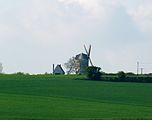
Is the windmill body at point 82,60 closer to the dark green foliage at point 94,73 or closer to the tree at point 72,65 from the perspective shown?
the tree at point 72,65

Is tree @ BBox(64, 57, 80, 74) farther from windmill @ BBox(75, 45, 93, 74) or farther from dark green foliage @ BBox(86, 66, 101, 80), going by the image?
dark green foliage @ BBox(86, 66, 101, 80)

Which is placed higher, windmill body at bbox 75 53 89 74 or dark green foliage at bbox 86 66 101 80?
windmill body at bbox 75 53 89 74

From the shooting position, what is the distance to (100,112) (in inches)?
1334

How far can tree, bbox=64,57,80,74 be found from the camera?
144000 mm

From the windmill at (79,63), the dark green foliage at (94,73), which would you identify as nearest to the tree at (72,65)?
the windmill at (79,63)

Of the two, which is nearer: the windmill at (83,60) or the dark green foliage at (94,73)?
the dark green foliage at (94,73)

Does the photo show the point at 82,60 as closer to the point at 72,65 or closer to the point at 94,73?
the point at 72,65

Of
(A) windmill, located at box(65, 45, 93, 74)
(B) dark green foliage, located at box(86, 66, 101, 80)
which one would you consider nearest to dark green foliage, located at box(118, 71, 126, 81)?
(B) dark green foliage, located at box(86, 66, 101, 80)

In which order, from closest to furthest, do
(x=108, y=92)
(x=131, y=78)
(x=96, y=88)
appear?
(x=108, y=92)
(x=96, y=88)
(x=131, y=78)

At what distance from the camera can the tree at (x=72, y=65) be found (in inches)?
5669

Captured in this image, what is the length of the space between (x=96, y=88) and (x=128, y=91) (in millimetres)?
4556

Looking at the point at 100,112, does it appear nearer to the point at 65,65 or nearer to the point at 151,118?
the point at 151,118

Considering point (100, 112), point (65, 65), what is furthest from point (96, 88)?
point (65, 65)

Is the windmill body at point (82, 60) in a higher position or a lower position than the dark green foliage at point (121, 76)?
higher
